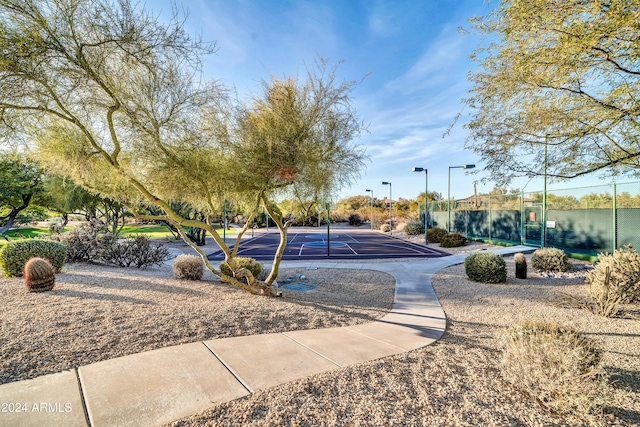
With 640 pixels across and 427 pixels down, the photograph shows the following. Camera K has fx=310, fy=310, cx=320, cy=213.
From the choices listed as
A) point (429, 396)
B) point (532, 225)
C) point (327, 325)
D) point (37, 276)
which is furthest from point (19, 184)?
point (532, 225)

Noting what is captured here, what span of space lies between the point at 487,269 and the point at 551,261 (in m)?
3.20

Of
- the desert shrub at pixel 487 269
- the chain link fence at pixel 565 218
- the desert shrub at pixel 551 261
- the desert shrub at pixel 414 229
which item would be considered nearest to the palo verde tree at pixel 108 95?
the desert shrub at pixel 487 269

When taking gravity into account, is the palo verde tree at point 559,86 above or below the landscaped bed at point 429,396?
above

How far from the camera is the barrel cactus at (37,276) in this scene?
666 centimetres

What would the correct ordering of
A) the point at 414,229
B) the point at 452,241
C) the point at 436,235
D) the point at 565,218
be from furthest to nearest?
the point at 414,229 → the point at 436,235 → the point at 452,241 → the point at 565,218

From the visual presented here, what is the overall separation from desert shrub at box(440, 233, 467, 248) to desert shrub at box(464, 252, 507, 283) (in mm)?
11012

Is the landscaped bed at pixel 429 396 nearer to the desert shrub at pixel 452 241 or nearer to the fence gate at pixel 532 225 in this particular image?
the fence gate at pixel 532 225

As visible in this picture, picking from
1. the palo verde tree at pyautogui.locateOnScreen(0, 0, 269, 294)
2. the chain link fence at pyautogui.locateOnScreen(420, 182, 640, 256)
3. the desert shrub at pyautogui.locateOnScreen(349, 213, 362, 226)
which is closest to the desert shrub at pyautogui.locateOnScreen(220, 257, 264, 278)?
the palo verde tree at pyautogui.locateOnScreen(0, 0, 269, 294)

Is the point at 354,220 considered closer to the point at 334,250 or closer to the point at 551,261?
the point at 334,250

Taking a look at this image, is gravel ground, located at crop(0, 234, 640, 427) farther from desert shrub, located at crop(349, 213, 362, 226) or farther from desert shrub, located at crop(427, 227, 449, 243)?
desert shrub, located at crop(349, 213, 362, 226)

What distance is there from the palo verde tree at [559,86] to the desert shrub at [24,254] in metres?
12.1

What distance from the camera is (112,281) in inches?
321

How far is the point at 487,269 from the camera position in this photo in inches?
382

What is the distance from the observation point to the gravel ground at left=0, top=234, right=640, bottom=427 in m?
2.89
